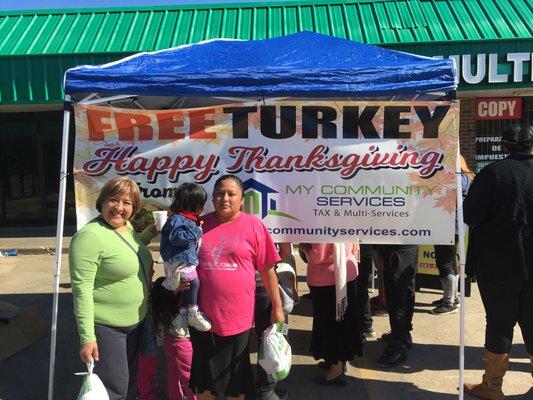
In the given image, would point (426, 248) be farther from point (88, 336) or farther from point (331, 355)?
point (88, 336)

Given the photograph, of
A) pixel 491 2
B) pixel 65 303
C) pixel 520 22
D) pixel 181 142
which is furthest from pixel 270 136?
pixel 491 2

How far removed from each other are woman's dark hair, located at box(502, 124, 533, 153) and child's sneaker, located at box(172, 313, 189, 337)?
8.11 ft

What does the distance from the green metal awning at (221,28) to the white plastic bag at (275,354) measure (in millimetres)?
7107

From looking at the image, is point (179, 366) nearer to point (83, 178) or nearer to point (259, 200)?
point (259, 200)

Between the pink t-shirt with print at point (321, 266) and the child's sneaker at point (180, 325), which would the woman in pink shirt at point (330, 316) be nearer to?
the pink t-shirt with print at point (321, 266)

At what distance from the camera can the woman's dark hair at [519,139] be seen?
3.22m

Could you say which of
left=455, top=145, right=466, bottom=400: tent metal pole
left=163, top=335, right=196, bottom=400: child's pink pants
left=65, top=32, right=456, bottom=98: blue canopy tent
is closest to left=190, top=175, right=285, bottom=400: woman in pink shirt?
left=163, top=335, right=196, bottom=400: child's pink pants

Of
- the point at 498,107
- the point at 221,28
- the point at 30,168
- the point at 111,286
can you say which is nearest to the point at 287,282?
the point at 111,286

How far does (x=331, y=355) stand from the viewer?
3648 mm

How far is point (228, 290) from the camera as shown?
8.89 ft

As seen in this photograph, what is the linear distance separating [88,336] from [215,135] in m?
1.60

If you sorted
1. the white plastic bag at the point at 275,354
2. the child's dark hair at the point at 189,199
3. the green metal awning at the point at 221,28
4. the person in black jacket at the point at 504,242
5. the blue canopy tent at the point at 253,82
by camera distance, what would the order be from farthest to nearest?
the green metal awning at the point at 221,28 → the blue canopy tent at the point at 253,82 → the person in black jacket at the point at 504,242 → the child's dark hair at the point at 189,199 → the white plastic bag at the point at 275,354

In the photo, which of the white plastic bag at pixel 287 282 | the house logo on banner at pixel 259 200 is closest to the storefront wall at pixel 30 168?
the white plastic bag at pixel 287 282

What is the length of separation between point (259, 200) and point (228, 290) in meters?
0.86
